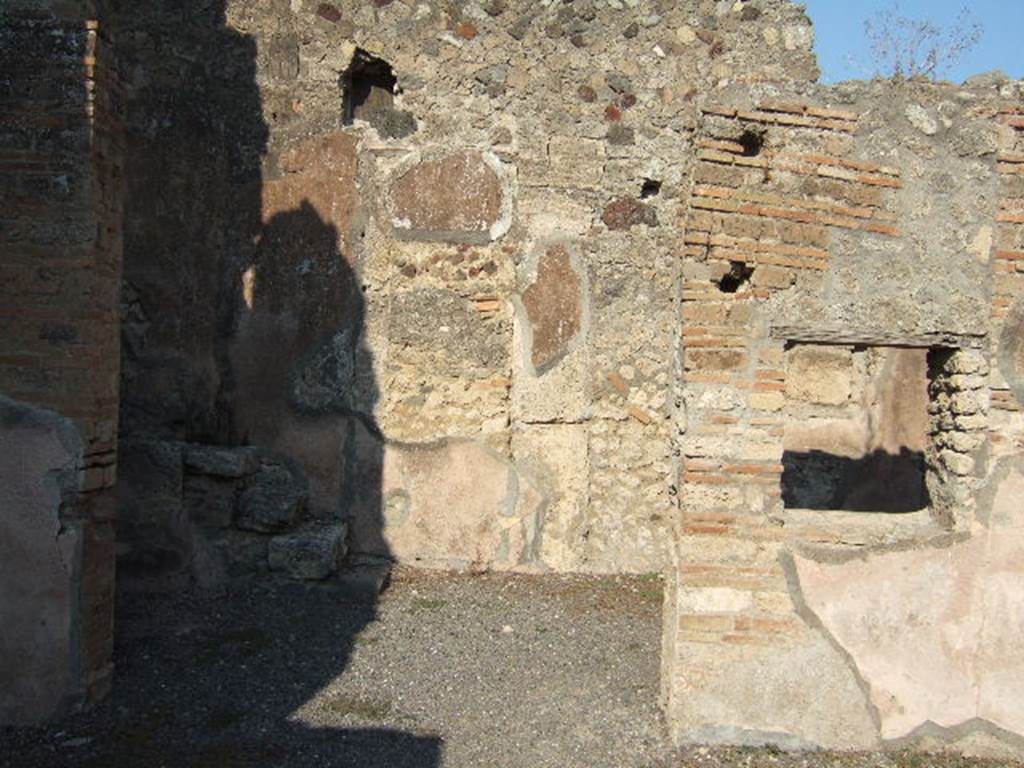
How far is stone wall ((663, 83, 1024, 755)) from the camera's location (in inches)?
140

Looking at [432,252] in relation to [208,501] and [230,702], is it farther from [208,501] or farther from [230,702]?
[230,702]

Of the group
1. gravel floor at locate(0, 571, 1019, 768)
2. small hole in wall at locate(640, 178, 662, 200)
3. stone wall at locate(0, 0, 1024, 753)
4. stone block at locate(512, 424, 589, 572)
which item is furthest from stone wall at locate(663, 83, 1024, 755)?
small hole in wall at locate(640, 178, 662, 200)

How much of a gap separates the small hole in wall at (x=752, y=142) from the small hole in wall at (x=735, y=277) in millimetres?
459

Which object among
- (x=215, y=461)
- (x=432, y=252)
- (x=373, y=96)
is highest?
(x=373, y=96)

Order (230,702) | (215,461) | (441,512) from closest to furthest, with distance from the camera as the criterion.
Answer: (230,702), (215,461), (441,512)

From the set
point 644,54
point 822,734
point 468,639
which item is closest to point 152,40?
point 644,54

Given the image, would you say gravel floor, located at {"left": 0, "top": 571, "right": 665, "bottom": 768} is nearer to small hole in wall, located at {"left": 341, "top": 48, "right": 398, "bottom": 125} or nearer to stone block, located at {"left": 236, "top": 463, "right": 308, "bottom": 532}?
stone block, located at {"left": 236, "top": 463, "right": 308, "bottom": 532}

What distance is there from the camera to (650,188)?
6.05 meters

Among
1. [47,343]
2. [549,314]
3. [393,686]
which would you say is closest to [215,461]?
[47,343]

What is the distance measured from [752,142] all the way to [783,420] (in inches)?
45.5

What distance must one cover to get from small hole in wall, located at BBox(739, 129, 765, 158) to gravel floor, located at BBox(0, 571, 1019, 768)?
7.91 ft

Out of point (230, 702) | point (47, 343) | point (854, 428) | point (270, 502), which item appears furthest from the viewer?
point (854, 428)

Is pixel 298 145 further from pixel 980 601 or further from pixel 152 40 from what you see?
pixel 980 601

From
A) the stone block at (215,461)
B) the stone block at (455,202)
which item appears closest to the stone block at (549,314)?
the stone block at (455,202)
